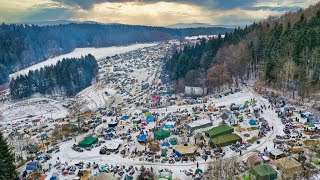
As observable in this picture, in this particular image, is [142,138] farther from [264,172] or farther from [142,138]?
[264,172]

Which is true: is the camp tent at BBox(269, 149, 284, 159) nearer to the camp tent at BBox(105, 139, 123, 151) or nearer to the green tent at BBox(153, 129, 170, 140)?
the green tent at BBox(153, 129, 170, 140)

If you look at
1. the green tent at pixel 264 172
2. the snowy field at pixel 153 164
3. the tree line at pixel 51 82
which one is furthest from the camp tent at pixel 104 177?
the tree line at pixel 51 82

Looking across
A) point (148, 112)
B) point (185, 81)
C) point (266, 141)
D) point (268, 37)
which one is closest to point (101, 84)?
point (185, 81)

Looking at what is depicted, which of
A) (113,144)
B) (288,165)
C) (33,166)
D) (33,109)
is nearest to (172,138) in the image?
(113,144)

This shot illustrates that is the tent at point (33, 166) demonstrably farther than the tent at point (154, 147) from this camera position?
No

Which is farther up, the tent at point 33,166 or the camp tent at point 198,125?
the camp tent at point 198,125

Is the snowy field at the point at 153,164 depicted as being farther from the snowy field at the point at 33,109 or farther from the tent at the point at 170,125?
the snowy field at the point at 33,109

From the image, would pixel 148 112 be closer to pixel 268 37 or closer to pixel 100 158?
pixel 100 158
